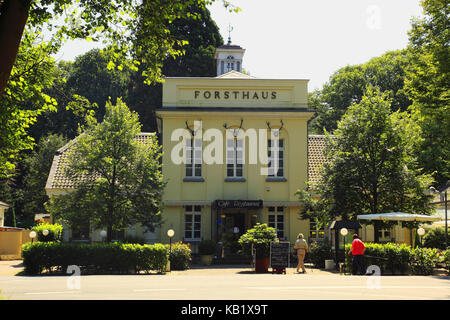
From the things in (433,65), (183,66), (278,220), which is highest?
(183,66)

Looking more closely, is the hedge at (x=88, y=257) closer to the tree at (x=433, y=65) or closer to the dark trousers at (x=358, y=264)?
the dark trousers at (x=358, y=264)

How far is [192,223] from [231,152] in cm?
447

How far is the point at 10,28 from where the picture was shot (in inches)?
312

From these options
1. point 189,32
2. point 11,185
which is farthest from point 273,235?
point 11,185

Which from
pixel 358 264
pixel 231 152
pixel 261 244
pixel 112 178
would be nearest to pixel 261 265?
pixel 261 244

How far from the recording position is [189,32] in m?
49.4

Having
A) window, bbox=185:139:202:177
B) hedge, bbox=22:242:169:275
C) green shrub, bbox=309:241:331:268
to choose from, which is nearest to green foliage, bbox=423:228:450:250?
green shrub, bbox=309:241:331:268

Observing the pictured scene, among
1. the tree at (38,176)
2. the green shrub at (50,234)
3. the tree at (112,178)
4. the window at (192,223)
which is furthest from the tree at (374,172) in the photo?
the tree at (38,176)

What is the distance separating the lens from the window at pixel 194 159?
94.7ft

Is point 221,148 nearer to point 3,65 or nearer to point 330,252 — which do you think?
point 330,252

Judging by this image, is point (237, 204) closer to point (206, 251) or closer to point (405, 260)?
point (206, 251)

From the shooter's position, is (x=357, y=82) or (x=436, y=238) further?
(x=357, y=82)

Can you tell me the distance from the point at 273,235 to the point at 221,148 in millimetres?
8637

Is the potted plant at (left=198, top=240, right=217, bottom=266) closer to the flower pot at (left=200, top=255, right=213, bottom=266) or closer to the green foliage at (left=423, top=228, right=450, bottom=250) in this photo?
the flower pot at (left=200, top=255, right=213, bottom=266)
